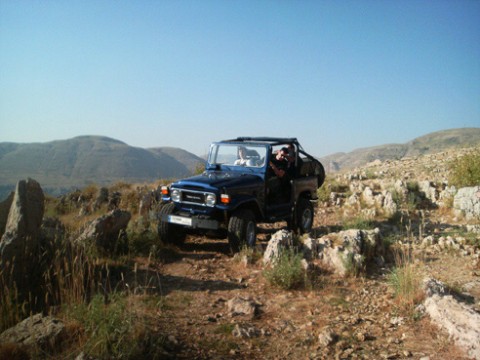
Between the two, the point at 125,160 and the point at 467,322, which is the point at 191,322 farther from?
the point at 125,160

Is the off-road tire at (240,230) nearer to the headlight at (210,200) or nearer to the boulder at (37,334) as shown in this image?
the headlight at (210,200)

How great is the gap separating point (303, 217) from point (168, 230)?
3.19 m

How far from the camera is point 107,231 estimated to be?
6.76 m

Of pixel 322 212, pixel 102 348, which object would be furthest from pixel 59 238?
pixel 322 212

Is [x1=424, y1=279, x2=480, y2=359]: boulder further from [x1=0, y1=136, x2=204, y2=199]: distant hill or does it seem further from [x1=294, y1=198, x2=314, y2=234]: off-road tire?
[x1=0, y1=136, x2=204, y2=199]: distant hill

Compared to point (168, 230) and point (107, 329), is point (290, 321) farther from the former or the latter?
point (168, 230)

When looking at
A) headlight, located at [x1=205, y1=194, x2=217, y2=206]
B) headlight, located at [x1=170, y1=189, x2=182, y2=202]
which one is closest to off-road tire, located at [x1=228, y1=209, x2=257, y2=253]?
headlight, located at [x1=205, y1=194, x2=217, y2=206]

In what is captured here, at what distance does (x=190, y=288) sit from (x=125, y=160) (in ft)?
261

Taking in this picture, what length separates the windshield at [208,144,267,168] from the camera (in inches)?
324

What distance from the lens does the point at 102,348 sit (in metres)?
3.38

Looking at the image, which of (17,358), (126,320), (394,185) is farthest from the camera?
(394,185)

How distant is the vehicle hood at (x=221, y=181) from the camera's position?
713 centimetres

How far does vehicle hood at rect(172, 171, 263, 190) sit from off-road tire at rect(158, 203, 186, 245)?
48cm

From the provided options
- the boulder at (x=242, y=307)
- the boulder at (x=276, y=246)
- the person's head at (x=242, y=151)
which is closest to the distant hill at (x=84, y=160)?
the person's head at (x=242, y=151)
